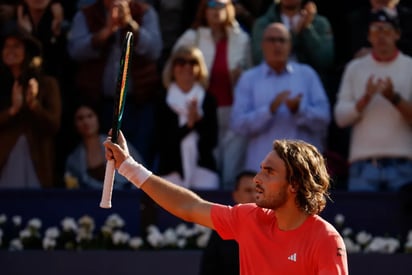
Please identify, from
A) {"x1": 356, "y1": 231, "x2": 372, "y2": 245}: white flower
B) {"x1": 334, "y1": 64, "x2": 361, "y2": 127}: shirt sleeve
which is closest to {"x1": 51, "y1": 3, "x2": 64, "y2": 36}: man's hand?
{"x1": 334, "y1": 64, "x2": 361, "y2": 127}: shirt sleeve

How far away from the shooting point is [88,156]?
1020 centimetres

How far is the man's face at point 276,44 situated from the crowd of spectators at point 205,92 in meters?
0.01

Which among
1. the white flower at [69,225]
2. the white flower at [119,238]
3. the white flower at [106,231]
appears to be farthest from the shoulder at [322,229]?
the white flower at [69,225]

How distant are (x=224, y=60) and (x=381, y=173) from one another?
1.67 meters

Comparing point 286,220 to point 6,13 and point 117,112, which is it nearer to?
point 117,112

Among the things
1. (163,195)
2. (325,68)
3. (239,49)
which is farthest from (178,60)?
(163,195)

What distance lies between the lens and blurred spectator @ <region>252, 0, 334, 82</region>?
10203 millimetres

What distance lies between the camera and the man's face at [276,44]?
31.9ft

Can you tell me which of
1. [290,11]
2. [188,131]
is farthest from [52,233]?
[290,11]

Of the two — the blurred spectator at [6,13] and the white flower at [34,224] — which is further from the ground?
the blurred spectator at [6,13]

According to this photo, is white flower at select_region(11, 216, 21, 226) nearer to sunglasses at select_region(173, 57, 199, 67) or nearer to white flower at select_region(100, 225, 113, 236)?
white flower at select_region(100, 225, 113, 236)

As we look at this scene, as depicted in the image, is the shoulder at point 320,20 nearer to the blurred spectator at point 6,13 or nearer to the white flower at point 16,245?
the blurred spectator at point 6,13

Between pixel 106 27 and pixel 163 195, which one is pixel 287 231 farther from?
pixel 106 27

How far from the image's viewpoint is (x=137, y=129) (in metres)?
10.3
